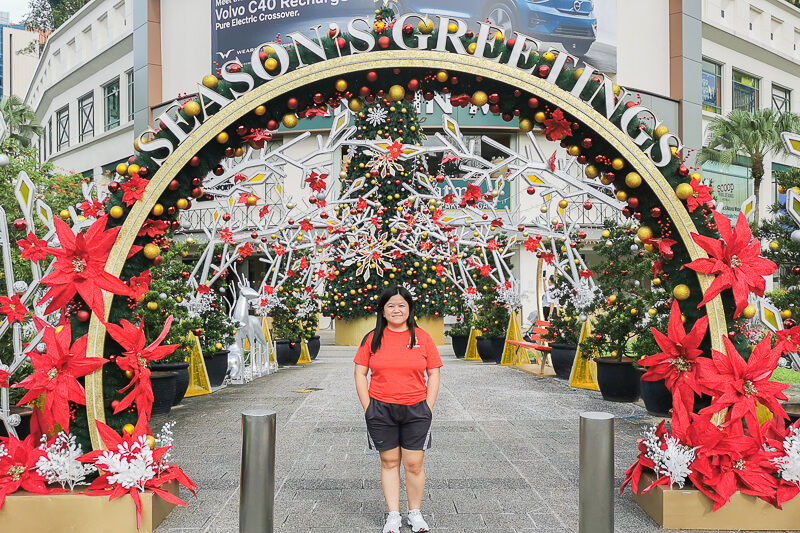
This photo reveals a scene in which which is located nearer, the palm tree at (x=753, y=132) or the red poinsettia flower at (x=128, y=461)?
the red poinsettia flower at (x=128, y=461)

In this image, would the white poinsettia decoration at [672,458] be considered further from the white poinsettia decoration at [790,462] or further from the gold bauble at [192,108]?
the gold bauble at [192,108]

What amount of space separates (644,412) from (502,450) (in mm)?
2739

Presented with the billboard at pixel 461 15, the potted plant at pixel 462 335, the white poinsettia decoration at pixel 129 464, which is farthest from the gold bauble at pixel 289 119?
the billboard at pixel 461 15

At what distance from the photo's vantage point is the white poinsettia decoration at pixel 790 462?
4.34 m

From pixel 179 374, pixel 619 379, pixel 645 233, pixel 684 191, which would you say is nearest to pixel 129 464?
pixel 645 233

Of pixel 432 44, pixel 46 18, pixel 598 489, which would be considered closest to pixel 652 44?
pixel 432 44

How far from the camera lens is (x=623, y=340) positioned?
901cm

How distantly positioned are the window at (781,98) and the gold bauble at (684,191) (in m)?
31.8

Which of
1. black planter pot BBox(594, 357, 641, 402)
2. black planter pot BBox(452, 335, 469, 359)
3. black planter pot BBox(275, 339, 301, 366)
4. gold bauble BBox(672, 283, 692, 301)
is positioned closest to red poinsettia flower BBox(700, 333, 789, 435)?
gold bauble BBox(672, 283, 692, 301)

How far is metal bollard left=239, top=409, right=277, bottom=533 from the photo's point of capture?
11.5 feet

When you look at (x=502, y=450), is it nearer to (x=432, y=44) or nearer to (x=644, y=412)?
(x=644, y=412)

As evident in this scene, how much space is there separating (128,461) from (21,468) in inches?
26.6

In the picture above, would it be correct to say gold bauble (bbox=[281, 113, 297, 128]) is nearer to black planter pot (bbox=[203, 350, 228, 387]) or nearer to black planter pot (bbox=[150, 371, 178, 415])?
black planter pot (bbox=[150, 371, 178, 415])

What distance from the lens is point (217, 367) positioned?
11.1m
